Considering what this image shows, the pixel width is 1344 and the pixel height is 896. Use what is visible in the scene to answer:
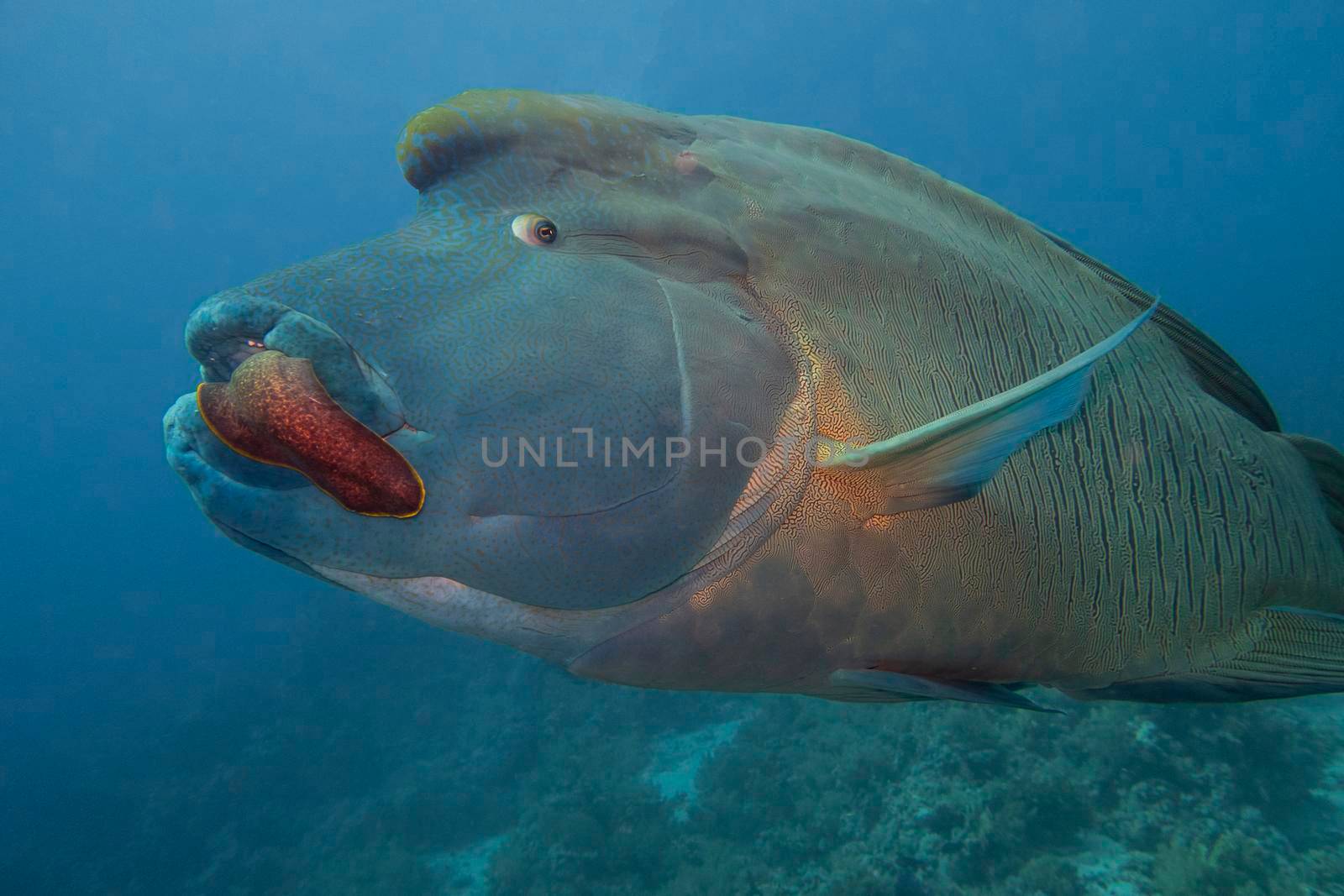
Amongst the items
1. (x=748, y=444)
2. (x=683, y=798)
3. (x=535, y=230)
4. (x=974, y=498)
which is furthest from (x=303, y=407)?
(x=683, y=798)

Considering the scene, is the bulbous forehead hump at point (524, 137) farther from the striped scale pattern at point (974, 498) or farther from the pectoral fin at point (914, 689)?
the pectoral fin at point (914, 689)

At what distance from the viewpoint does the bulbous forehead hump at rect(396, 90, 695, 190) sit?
4.24 feet

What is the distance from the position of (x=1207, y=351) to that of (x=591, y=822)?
9.69 metres

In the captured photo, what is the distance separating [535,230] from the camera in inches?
49.1

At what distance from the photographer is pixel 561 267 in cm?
119

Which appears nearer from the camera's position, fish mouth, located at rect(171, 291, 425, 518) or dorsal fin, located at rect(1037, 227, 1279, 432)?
fish mouth, located at rect(171, 291, 425, 518)

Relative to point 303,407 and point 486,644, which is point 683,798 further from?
point 303,407

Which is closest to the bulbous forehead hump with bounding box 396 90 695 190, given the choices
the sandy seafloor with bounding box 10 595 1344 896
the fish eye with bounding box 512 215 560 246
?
the fish eye with bounding box 512 215 560 246

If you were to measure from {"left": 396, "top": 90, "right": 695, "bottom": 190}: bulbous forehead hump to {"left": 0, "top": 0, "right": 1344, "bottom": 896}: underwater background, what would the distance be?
25.3 feet

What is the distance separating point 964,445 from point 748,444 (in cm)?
42

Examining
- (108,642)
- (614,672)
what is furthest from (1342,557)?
(108,642)

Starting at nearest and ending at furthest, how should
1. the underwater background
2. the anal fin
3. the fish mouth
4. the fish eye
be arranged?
the fish mouth, the fish eye, the anal fin, the underwater background

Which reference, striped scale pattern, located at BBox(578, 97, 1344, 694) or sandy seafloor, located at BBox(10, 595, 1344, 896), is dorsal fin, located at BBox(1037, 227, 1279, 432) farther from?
sandy seafloor, located at BBox(10, 595, 1344, 896)

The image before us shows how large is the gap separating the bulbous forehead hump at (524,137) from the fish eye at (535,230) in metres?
0.19
